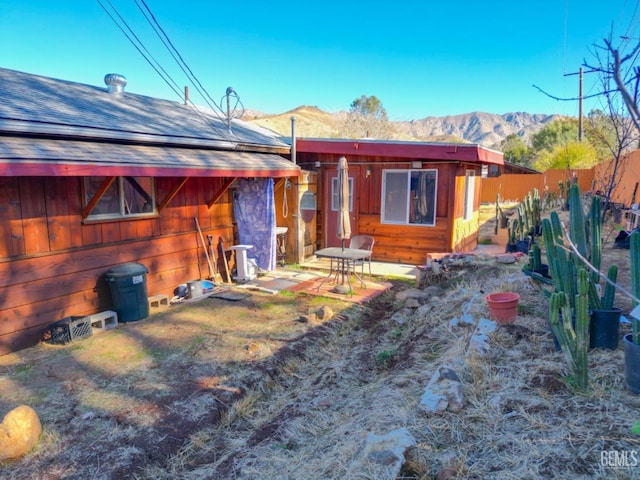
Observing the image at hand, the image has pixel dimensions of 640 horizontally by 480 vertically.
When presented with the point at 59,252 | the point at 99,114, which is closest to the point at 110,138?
the point at 99,114

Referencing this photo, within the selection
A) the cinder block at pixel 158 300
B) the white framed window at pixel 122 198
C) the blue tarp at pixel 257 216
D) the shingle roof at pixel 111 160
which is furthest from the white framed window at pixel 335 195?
the cinder block at pixel 158 300

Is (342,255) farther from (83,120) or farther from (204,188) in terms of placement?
(83,120)

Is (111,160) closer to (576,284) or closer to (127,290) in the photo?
(127,290)

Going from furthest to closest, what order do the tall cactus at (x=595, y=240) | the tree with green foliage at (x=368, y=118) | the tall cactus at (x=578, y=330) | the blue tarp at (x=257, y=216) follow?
the tree with green foliage at (x=368, y=118)
the blue tarp at (x=257, y=216)
the tall cactus at (x=595, y=240)
the tall cactus at (x=578, y=330)

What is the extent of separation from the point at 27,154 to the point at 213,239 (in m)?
3.94

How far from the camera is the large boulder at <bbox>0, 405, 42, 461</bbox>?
2965 mm

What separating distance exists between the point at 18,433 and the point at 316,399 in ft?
7.89

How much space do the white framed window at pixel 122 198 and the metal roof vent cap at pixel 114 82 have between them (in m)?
3.26

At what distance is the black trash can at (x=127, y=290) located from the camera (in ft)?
19.0

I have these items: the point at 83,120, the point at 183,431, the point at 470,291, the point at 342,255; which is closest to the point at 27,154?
the point at 83,120

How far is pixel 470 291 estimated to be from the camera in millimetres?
6031

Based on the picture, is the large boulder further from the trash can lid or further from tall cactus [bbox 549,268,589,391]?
tall cactus [bbox 549,268,589,391]

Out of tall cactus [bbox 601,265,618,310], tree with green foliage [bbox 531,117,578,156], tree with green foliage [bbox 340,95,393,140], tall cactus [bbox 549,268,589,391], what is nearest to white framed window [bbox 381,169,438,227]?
tall cactus [bbox 601,265,618,310]

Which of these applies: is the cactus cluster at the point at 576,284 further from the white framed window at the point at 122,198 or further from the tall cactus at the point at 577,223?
the white framed window at the point at 122,198
